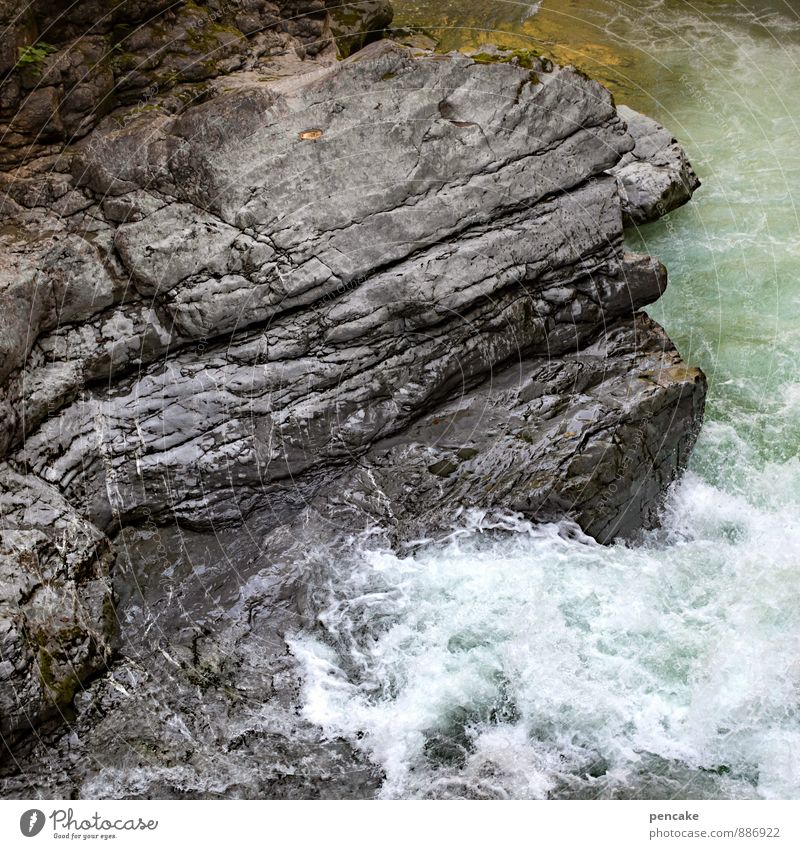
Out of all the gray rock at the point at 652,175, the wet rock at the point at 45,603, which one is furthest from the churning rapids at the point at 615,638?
the gray rock at the point at 652,175

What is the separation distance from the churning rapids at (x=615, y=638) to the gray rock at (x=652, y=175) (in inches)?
66.2

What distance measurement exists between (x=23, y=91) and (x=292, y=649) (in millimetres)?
4905

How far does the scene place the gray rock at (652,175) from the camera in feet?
34.6

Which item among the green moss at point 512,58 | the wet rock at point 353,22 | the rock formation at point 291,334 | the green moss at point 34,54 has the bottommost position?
the rock formation at point 291,334

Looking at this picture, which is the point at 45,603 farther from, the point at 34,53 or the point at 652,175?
the point at 652,175

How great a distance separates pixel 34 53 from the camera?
741 cm

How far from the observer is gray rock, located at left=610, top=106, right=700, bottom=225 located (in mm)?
10531

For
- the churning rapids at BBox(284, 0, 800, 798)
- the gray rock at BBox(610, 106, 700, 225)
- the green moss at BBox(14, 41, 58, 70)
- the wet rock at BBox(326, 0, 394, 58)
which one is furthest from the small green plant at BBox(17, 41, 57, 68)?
the gray rock at BBox(610, 106, 700, 225)

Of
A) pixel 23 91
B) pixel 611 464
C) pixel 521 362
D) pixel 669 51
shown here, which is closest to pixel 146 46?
pixel 23 91

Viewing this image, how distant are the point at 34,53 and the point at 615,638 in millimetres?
6394

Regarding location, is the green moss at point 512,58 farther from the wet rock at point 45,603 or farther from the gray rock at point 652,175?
the wet rock at point 45,603

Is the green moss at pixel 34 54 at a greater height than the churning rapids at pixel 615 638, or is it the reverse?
the green moss at pixel 34 54

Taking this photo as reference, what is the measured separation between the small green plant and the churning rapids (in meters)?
4.70

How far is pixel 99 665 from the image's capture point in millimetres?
6238
